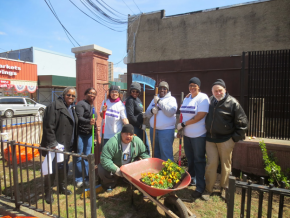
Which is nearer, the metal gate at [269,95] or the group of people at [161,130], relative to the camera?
the group of people at [161,130]

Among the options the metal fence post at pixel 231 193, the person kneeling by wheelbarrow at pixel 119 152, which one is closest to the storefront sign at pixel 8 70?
the person kneeling by wheelbarrow at pixel 119 152

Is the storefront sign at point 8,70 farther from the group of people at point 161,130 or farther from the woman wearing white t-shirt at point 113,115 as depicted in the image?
the woman wearing white t-shirt at point 113,115

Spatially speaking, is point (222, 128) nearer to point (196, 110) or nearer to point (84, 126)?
point (196, 110)

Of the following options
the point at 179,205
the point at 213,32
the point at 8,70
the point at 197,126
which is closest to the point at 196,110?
the point at 197,126

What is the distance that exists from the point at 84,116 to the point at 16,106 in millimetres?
13512

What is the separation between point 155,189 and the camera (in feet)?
7.18

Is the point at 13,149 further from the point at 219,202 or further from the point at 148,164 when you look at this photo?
the point at 219,202

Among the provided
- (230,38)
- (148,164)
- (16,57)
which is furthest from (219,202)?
(16,57)

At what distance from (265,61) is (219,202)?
3043 millimetres

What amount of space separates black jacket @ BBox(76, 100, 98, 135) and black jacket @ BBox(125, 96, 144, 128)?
0.70m

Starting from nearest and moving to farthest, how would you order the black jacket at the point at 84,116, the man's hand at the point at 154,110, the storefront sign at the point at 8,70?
the black jacket at the point at 84,116
the man's hand at the point at 154,110
the storefront sign at the point at 8,70

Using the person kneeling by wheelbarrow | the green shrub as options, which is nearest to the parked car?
A: the person kneeling by wheelbarrow

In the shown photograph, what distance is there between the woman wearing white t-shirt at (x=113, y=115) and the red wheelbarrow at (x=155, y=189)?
3.25 feet

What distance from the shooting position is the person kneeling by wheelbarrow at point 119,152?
2.88 metres
